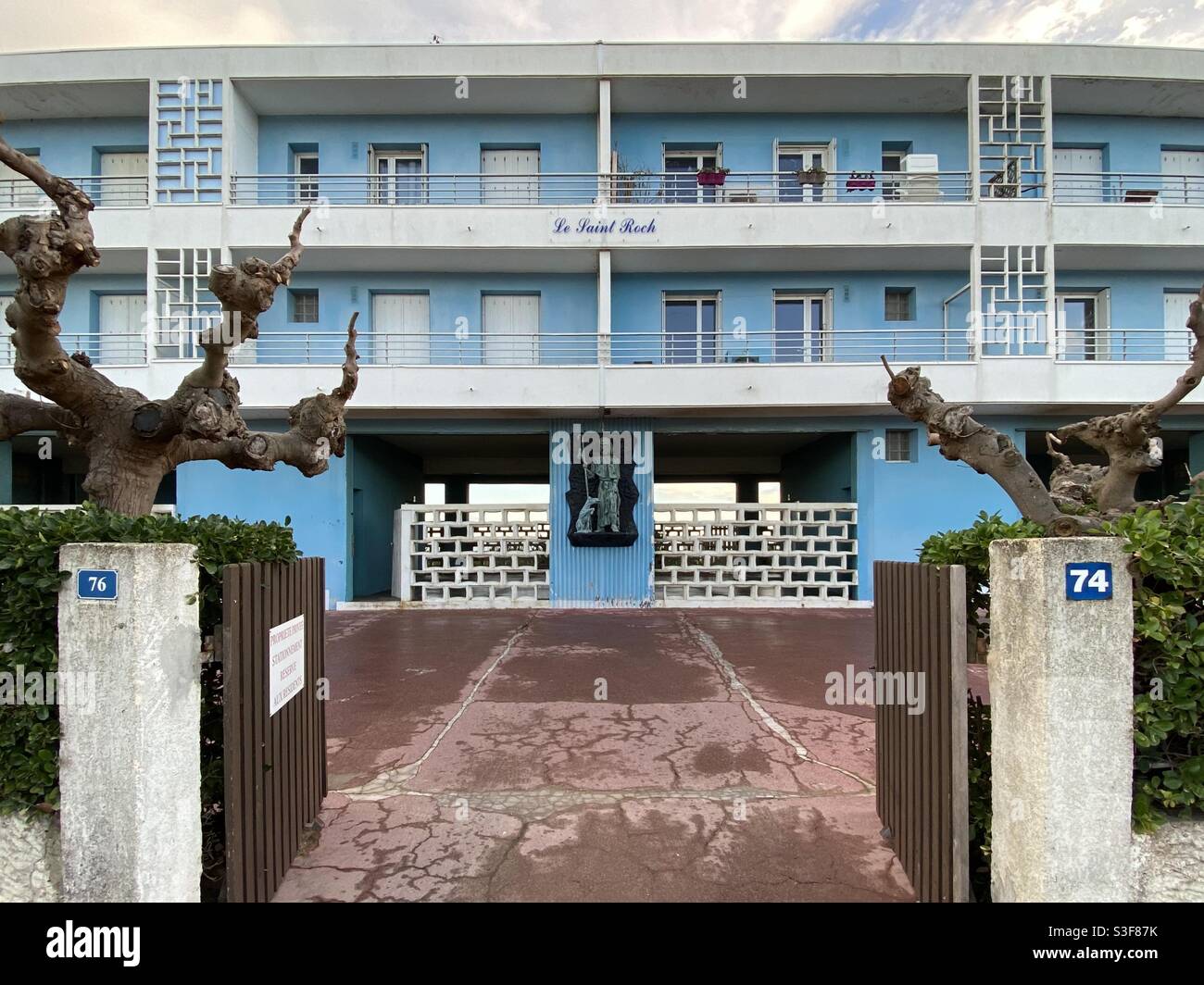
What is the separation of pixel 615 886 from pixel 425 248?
37.8 ft

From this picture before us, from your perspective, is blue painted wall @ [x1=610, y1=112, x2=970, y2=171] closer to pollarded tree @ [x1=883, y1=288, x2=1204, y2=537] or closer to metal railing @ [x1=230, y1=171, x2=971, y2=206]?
metal railing @ [x1=230, y1=171, x2=971, y2=206]

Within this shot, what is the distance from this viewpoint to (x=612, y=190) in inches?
473

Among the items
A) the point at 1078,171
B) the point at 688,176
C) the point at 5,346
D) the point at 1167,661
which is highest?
the point at 1078,171

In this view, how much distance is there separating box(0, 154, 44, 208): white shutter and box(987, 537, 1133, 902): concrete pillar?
56.2 feet

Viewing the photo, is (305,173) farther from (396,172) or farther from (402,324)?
(402,324)

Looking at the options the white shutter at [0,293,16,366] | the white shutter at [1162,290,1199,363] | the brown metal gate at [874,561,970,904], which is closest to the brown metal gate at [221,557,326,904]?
the brown metal gate at [874,561,970,904]

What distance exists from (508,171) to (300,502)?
8.45m

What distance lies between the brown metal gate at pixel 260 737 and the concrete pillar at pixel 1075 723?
3354 millimetres

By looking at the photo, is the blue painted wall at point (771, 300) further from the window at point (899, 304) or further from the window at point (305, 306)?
the window at point (305, 306)

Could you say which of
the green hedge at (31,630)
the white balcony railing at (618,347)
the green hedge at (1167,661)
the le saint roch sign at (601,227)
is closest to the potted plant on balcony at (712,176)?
the le saint roch sign at (601,227)

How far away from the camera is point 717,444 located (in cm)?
1487

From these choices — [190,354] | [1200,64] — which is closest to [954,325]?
[1200,64]

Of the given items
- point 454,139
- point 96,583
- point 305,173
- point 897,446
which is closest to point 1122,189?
point 897,446
